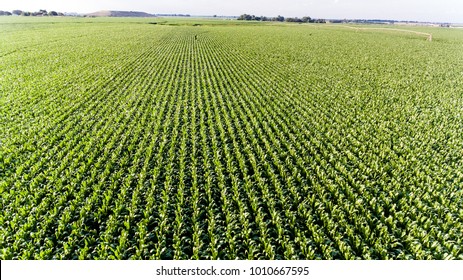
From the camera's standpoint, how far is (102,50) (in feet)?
114

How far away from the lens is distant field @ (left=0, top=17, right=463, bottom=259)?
19.5 ft

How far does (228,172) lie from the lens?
857 cm

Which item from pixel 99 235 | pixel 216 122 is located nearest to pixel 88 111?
pixel 216 122

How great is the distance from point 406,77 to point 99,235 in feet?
81.1

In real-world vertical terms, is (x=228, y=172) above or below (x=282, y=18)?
below

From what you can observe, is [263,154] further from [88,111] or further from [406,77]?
[406,77]

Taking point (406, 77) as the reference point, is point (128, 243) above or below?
below

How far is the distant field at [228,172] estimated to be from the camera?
595cm

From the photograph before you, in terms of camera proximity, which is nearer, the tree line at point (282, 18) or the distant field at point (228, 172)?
the distant field at point (228, 172)

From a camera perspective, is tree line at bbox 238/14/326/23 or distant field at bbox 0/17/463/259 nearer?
distant field at bbox 0/17/463/259

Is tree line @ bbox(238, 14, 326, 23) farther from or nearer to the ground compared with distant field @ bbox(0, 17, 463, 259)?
farther from the ground

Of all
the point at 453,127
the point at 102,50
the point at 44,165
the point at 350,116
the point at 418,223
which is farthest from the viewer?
the point at 102,50

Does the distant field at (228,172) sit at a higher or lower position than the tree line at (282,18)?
lower

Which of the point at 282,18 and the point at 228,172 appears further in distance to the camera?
the point at 282,18
